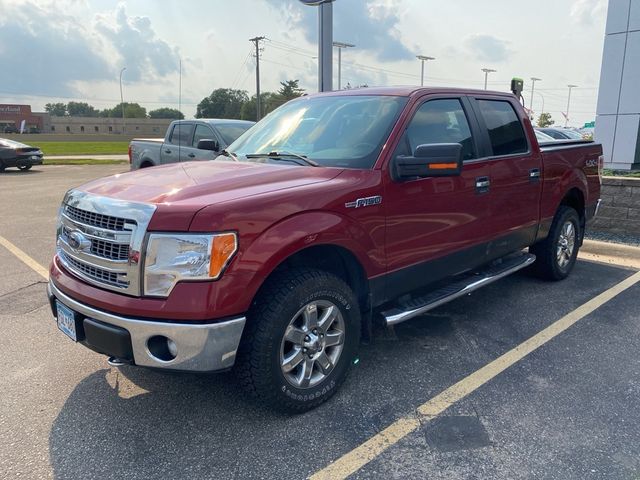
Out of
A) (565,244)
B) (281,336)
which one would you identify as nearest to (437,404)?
(281,336)

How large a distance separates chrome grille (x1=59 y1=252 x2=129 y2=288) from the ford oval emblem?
9 cm

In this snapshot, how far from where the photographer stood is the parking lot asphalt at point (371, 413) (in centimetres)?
263

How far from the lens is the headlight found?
101 inches

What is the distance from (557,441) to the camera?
2803 mm

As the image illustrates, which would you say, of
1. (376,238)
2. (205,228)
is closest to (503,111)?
(376,238)

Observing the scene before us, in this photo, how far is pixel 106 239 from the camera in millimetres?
2740

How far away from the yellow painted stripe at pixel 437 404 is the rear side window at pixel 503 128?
1556 millimetres

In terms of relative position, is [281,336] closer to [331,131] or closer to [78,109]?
[331,131]

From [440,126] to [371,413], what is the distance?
7.14ft

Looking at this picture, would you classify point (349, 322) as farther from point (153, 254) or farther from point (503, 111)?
point (503, 111)

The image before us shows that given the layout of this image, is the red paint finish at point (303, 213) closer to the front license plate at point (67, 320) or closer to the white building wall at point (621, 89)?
the front license plate at point (67, 320)

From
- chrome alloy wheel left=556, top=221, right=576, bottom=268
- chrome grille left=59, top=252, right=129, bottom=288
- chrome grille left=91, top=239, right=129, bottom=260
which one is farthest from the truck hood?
chrome alloy wheel left=556, top=221, right=576, bottom=268

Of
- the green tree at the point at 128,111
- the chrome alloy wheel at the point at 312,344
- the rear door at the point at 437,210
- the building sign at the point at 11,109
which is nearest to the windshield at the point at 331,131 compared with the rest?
the rear door at the point at 437,210

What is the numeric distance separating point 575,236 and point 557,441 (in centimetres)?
353
